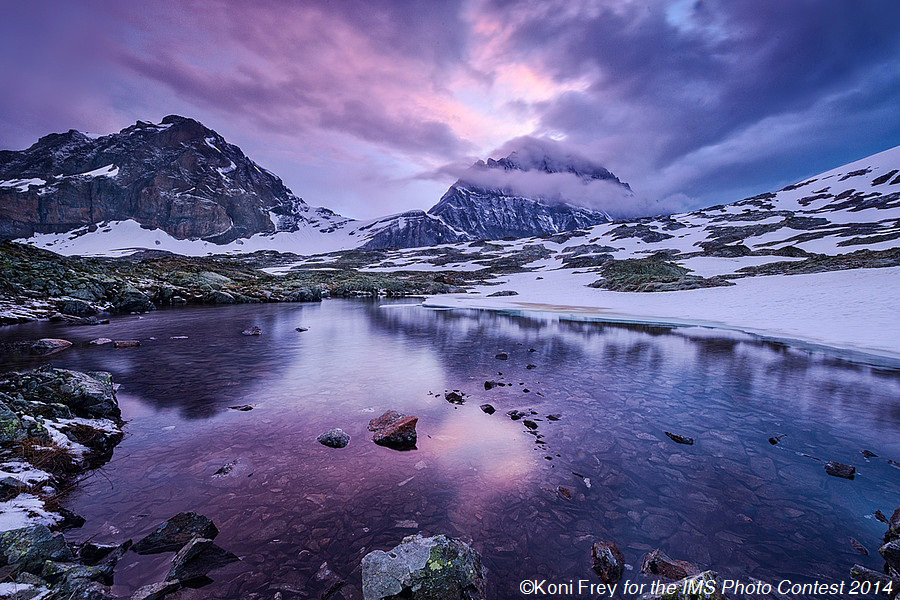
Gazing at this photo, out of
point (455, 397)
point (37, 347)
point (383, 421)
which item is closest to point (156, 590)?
point (383, 421)

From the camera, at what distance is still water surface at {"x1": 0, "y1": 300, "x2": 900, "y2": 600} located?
15.9ft

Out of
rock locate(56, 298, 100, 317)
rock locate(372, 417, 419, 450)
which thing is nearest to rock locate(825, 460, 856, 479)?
rock locate(372, 417, 419, 450)

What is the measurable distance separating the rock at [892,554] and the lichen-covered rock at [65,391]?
14.8m

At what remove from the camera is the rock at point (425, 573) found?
148 inches

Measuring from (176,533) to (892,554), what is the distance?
9.72 metres

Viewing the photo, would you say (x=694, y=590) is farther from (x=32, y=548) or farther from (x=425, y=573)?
(x=32, y=548)

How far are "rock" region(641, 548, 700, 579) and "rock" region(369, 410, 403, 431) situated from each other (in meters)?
5.86

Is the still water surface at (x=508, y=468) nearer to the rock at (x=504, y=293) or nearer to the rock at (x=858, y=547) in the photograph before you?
the rock at (x=858, y=547)

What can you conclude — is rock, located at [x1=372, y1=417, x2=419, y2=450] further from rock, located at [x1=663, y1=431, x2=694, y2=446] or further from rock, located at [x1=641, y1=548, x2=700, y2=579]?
rock, located at [x1=663, y1=431, x2=694, y2=446]

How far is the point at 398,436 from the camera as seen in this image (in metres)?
8.13

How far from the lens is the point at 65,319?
2630 centimetres

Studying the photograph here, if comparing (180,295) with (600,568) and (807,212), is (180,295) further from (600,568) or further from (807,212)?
(807,212)

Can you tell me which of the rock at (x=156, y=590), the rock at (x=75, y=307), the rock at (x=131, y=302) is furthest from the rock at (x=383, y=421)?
the rock at (x=131, y=302)

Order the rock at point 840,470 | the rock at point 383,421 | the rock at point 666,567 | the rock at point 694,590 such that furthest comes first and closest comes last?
the rock at point 383,421 < the rock at point 840,470 < the rock at point 666,567 < the rock at point 694,590
